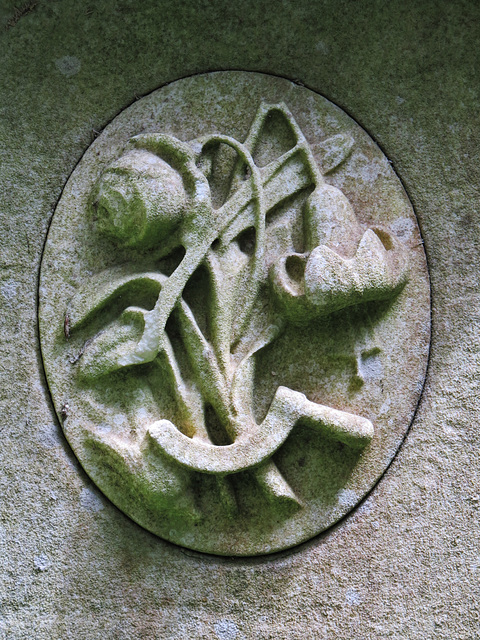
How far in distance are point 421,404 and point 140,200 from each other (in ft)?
3.60

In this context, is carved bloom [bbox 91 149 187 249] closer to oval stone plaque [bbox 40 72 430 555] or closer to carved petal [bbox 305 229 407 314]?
oval stone plaque [bbox 40 72 430 555]

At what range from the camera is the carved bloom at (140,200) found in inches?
84.0

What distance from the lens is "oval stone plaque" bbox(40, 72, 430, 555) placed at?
2.07 meters

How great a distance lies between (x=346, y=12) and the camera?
7.94 feet

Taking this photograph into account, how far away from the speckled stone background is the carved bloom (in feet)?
0.81

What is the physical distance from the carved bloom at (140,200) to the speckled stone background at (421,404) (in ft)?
0.81

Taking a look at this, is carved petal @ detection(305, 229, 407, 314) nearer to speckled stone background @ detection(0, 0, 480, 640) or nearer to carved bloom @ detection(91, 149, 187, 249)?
speckled stone background @ detection(0, 0, 480, 640)

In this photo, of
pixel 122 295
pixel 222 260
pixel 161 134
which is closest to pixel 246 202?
pixel 222 260

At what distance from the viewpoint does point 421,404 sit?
86.0 inches

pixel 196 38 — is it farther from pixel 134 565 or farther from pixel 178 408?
pixel 134 565

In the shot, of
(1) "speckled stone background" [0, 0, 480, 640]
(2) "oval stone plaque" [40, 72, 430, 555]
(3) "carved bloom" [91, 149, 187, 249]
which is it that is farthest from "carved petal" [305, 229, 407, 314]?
(3) "carved bloom" [91, 149, 187, 249]

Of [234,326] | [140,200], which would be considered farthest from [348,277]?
[140,200]

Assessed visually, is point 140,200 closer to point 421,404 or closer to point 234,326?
point 234,326

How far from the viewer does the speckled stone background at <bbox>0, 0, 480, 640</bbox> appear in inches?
81.4
